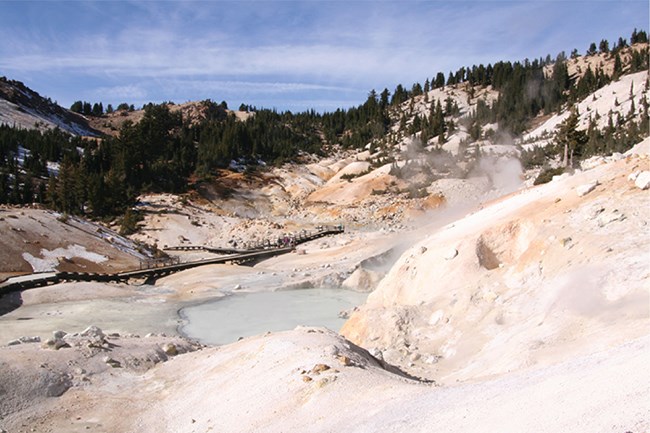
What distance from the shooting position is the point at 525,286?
14.5 m

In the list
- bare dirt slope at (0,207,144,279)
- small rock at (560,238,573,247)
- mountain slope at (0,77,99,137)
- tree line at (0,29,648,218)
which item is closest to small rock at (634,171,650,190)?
small rock at (560,238,573,247)

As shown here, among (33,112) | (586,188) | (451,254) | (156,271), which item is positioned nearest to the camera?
(586,188)

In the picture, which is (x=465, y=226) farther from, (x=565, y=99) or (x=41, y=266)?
(x=565, y=99)

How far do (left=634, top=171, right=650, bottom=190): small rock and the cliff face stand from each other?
0.54 feet

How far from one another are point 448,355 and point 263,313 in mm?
13311

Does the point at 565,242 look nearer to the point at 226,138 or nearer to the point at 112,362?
the point at 112,362

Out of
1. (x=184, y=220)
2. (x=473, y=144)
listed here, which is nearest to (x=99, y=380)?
(x=184, y=220)

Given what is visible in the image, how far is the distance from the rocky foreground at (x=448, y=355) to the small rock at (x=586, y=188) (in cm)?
6

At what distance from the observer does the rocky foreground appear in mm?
6508

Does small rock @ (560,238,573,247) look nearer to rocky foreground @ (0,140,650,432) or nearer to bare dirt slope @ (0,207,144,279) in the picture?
rocky foreground @ (0,140,650,432)

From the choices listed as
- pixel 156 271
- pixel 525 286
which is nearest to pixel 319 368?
pixel 525 286

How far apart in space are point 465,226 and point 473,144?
67.9 m

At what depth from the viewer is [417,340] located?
1521 centimetres

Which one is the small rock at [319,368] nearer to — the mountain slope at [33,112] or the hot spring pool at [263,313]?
the hot spring pool at [263,313]
